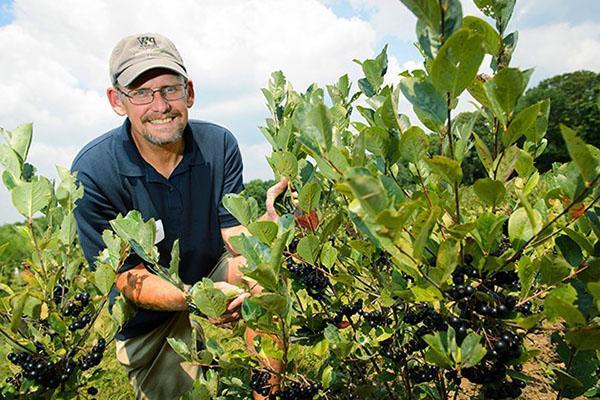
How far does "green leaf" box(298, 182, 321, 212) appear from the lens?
1.39 meters

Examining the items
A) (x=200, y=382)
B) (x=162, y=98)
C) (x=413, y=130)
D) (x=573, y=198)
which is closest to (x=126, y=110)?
(x=162, y=98)

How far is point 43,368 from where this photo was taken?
162 centimetres

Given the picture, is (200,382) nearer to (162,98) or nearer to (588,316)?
(588,316)

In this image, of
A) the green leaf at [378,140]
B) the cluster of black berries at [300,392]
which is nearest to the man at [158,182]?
the cluster of black berries at [300,392]

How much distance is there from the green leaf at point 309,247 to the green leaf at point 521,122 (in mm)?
575

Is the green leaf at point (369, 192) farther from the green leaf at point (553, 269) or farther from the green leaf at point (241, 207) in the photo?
the green leaf at point (241, 207)

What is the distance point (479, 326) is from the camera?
1.15 metres

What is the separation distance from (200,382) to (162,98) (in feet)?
5.84

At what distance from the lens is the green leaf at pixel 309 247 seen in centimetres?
136

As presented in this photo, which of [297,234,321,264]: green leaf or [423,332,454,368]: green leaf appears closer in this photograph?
[423,332,454,368]: green leaf

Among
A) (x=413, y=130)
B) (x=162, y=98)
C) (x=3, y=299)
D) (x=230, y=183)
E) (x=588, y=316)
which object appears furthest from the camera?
(x=230, y=183)

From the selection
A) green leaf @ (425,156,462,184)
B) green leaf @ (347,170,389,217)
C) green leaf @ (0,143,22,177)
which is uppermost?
green leaf @ (0,143,22,177)

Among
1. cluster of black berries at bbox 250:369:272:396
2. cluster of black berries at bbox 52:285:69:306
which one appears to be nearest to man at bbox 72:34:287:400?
cluster of black berries at bbox 52:285:69:306

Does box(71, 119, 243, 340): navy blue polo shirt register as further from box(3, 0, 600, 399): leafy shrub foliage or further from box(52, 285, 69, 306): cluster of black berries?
box(3, 0, 600, 399): leafy shrub foliage
